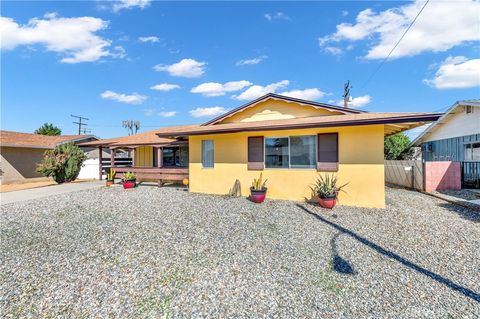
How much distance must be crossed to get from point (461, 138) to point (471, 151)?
1071 millimetres

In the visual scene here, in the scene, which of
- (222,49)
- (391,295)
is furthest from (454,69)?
(391,295)

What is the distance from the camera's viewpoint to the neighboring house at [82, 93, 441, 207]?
7727mm

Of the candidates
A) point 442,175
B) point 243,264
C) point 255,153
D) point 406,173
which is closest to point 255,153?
point 255,153

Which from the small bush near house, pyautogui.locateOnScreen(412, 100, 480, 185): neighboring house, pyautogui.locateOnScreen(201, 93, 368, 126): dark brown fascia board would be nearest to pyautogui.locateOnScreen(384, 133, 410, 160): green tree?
pyautogui.locateOnScreen(412, 100, 480, 185): neighboring house

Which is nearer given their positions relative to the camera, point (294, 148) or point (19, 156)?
point (294, 148)

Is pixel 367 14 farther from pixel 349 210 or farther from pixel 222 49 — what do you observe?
pixel 222 49

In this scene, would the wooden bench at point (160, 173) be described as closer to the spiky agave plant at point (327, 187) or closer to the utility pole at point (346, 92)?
the spiky agave plant at point (327, 187)

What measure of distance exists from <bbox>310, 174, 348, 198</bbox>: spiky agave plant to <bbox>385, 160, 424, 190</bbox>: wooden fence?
6.25m

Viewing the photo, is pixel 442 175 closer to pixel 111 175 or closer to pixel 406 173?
pixel 406 173

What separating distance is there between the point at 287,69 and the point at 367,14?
9.04 meters

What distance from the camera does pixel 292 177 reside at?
28.9 ft

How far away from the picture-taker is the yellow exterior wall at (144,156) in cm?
1629

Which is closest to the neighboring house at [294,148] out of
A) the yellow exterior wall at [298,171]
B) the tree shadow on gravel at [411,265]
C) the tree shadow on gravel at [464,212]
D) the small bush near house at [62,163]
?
the yellow exterior wall at [298,171]

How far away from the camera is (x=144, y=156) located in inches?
649
